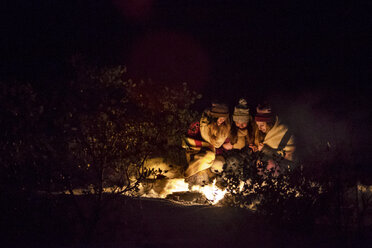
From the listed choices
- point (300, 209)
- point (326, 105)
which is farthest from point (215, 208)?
point (326, 105)

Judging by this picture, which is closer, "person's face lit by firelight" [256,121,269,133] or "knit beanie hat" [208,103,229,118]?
"knit beanie hat" [208,103,229,118]

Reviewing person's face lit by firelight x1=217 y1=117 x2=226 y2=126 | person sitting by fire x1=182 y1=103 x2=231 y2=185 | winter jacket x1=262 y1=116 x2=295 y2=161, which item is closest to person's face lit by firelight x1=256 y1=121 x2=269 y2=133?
winter jacket x1=262 y1=116 x2=295 y2=161

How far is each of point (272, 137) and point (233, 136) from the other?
0.86 meters

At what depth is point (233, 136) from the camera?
7227 millimetres

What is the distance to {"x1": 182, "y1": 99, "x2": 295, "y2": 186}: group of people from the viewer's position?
6.98 m

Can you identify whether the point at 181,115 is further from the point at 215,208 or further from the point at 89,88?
the point at 215,208

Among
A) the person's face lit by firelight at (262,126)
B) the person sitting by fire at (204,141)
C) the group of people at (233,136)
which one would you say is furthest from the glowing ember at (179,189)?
the person's face lit by firelight at (262,126)

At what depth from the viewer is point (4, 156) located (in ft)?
14.2

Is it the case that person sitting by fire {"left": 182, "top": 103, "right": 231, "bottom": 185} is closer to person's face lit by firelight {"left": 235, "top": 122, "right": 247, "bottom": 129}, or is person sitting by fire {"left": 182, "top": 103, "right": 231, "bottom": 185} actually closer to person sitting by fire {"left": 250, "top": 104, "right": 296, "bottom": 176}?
person's face lit by firelight {"left": 235, "top": 122, "right": 247, "bottom": 129}

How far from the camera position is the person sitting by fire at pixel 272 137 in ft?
23.0

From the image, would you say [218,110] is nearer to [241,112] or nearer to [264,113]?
[241,112]

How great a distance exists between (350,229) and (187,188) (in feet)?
12.5

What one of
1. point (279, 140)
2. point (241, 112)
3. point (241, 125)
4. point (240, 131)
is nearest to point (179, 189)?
point (240, 131)

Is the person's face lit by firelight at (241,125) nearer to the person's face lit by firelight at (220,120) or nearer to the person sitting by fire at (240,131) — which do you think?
the person sitting by fire at (240,131)
